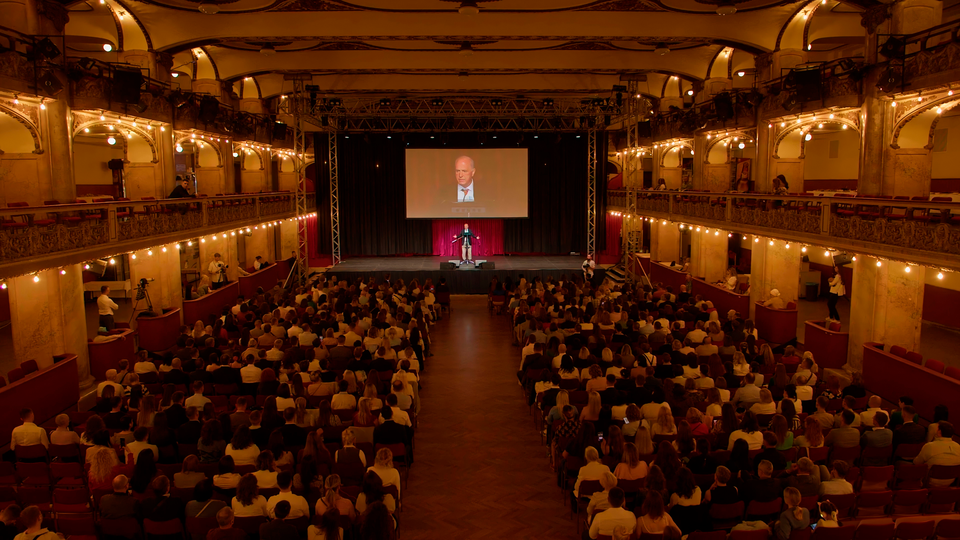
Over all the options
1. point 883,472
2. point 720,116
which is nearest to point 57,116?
point 883,472

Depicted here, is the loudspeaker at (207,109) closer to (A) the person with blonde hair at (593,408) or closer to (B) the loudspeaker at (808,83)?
(A) the person with blonde hair at (593,408)

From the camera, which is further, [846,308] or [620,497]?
[846,308]

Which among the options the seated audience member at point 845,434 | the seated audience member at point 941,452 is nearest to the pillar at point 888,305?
the seated audience member at point 941,452

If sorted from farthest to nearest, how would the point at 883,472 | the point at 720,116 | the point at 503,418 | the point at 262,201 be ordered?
the point at 262,201 → the point at 720,116 → the point at 503,418 → the point at 883,472

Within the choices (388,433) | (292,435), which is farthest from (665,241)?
(292,435)

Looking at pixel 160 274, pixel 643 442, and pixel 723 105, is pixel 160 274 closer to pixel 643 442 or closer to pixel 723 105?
pixel 643 442

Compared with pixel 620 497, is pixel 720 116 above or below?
above

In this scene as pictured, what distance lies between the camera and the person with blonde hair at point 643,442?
771 cm

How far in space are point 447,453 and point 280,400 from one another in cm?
279

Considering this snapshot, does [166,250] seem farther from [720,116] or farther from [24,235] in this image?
[720,116]

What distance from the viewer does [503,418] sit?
11.8 m

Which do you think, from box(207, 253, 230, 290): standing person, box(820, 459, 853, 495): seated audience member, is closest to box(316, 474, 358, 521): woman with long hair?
box(820, 459, 853, 495): seated audience member

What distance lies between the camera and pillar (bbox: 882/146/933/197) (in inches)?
528

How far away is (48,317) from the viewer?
1295 cm
